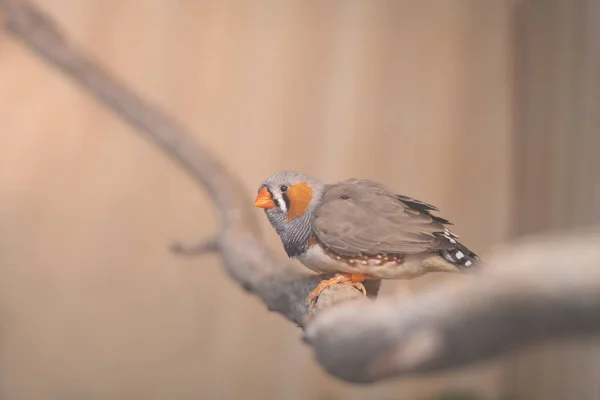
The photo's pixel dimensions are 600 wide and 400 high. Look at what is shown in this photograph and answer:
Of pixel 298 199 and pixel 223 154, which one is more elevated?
pixel 223 154

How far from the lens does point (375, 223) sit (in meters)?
0.63

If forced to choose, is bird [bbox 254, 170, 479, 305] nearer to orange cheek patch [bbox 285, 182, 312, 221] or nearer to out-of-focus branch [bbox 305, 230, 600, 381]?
orange cheek patch [bbox 285, 182, 312, 221]

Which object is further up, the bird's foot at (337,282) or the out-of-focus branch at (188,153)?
the out-of-focus branch at (188,153)

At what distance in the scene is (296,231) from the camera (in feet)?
2.25

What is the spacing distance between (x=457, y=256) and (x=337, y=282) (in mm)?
162

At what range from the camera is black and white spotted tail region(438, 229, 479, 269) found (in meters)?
0.59

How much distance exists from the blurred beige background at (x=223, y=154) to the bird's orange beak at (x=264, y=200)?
0.60 m

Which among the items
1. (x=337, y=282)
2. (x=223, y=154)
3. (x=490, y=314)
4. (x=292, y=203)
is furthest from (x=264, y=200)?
Result: (x=223, y=154)

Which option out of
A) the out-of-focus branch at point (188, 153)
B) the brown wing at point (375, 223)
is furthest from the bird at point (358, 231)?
the out-of-focus branch at point (188, 153)

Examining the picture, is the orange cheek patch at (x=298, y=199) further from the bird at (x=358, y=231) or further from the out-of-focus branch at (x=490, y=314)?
the out-of-focus branch at (x=490, y=314)

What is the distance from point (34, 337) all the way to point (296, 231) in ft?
3.13

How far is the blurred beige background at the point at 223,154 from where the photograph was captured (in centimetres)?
133

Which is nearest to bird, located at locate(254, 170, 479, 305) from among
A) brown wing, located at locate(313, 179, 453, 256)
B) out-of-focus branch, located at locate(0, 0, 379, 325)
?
brown wing, located at locate(313, 179, 453, 256)

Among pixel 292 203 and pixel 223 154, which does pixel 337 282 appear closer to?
pixel 292 203
